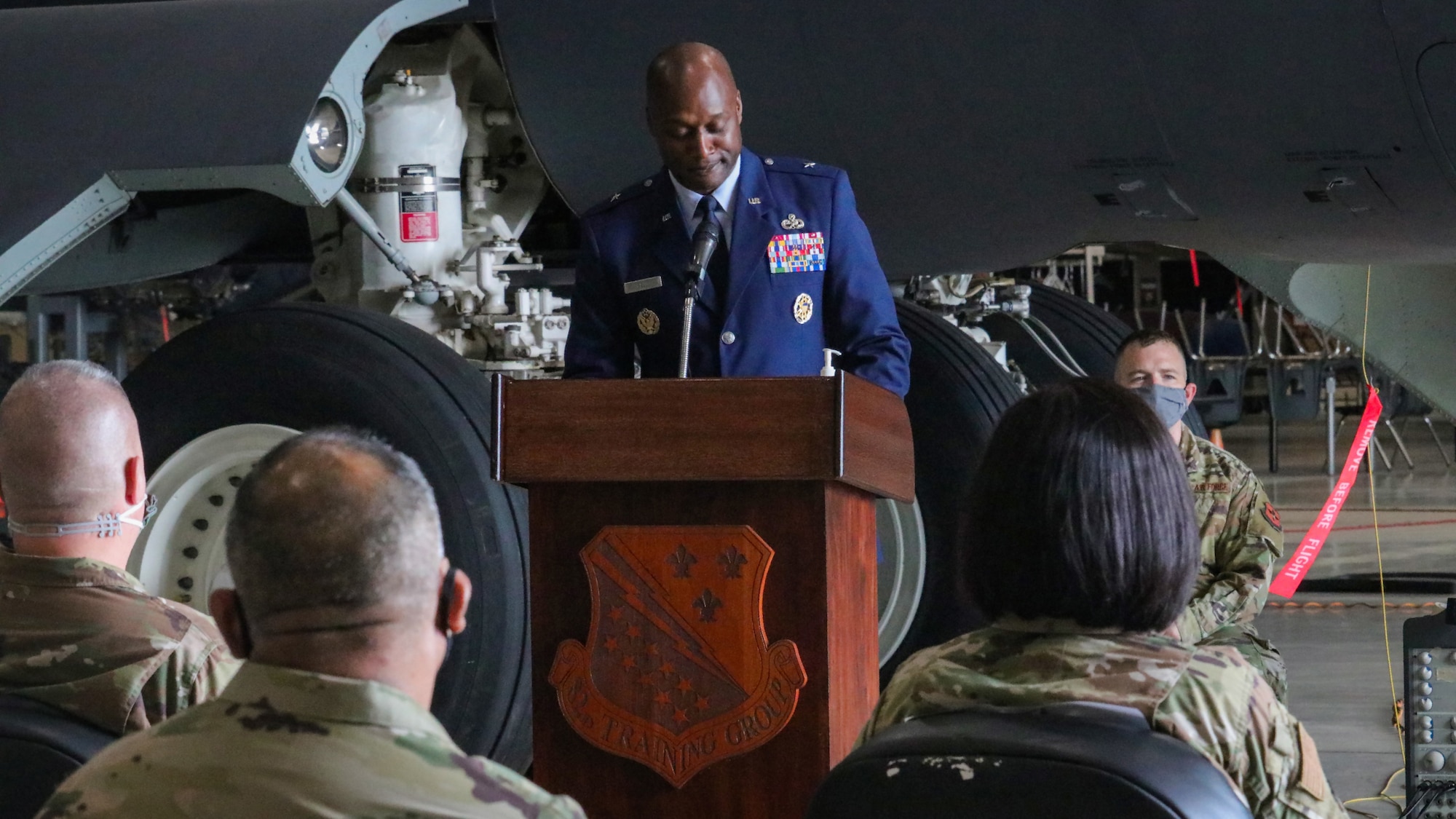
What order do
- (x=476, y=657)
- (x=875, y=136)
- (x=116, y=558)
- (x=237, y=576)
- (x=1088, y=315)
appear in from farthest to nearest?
(x=1088, y=315)
(x=875, y=136)
(x=476, y=657)
(x=116, y=558)
(x=237, y=576)

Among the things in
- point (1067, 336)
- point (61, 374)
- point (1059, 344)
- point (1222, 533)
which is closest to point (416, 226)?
point (1222, 533)

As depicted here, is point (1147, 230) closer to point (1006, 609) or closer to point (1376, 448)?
point (1006, 609)

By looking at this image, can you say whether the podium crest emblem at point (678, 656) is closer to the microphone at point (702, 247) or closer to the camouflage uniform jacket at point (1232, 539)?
the microphone at point (702, 247)

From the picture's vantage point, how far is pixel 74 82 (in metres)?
3.98

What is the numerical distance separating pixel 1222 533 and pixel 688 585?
4.46 ft

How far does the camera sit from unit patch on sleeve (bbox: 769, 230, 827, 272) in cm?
290

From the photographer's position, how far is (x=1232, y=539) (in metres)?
3.35

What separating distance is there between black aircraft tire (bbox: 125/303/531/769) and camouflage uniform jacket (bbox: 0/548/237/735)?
182 cm

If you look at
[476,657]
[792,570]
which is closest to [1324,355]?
[476,657]

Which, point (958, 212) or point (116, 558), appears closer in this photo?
point (116, 558)

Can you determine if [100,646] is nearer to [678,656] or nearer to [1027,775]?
[678,656]

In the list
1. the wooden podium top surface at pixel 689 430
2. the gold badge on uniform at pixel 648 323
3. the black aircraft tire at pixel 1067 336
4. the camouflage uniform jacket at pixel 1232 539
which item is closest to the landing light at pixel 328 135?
the gold badge on uniform at pixel 648 323

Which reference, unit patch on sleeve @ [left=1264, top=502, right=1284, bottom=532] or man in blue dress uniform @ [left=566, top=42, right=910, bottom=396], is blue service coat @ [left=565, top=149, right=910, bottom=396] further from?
unit patch on sleeve @ [left=1264, top=502, right=1284, bottom=532]

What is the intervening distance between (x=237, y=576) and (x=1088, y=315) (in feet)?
20.2
